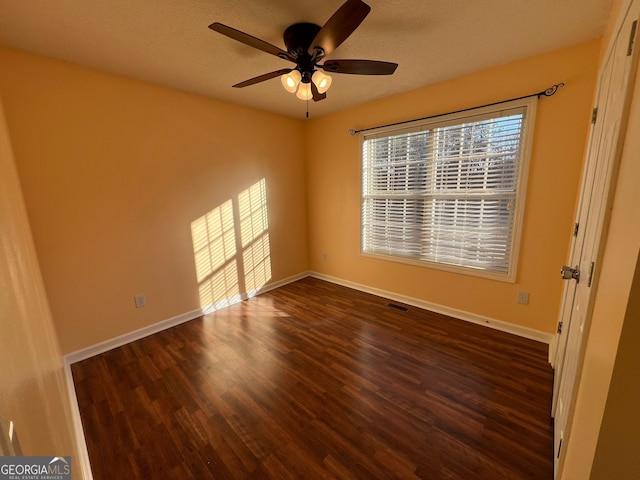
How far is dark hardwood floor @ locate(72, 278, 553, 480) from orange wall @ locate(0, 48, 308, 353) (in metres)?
0.46

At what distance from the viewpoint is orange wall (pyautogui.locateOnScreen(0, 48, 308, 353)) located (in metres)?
1.92

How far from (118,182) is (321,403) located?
95.5 inches

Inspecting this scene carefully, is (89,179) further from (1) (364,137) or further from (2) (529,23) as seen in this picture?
(2) (529,23)

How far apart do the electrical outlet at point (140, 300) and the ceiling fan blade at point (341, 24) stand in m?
2.53

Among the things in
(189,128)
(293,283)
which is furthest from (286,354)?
(189,128)

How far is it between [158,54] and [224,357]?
2.38m

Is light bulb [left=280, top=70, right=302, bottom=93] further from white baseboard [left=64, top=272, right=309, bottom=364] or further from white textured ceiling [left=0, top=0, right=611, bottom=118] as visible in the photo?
white baseboard [left=64, top=272, right=309, bottom=364]

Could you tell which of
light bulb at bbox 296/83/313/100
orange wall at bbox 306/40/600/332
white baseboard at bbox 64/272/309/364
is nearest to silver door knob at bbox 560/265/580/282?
orange wall at bbox 306/40/600/332

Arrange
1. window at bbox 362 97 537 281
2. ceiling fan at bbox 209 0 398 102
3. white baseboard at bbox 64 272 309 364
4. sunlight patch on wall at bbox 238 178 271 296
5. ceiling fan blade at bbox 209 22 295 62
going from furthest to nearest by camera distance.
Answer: sunlight patch on wall at bbox 238 178 271 296 → window at bbox 362 97 537 281 → white baseboard at bbox 64 272 309 364 → ceiling fan at bbox 209 0 398 102 → ceiling fan blade at bbox 209 22 295 62

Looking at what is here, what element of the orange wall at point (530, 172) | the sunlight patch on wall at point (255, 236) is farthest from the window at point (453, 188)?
the sunlight patch on wall at point (255, 236)

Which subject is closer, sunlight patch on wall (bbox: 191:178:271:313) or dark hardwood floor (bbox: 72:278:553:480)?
dark hardwood floor (bbox: 72:278:553:480)

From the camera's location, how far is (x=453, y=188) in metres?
2.61

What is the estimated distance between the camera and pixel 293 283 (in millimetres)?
3916

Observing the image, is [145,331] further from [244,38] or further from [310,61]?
[310,61]
